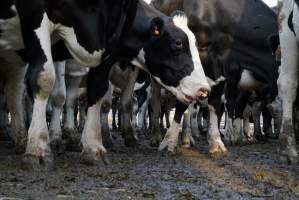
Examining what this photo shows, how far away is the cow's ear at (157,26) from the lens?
7.14m

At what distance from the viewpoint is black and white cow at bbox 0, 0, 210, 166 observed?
5.80 meters

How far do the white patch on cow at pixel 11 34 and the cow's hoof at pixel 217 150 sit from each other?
3389mm

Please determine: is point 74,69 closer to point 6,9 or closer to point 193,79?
point 193,79

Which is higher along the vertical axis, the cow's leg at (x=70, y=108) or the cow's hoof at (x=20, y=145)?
the cow's leg at (x=70, y=108)

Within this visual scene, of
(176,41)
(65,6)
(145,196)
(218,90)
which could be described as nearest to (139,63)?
(176,41)

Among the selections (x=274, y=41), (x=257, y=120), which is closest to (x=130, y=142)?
(x=274, y=41)

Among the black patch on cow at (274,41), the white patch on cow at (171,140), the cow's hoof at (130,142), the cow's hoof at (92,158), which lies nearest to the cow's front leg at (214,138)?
the white patch on cow at (171,140)

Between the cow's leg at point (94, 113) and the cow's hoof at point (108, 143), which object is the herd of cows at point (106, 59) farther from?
the cow's hoof at point (108, 143)

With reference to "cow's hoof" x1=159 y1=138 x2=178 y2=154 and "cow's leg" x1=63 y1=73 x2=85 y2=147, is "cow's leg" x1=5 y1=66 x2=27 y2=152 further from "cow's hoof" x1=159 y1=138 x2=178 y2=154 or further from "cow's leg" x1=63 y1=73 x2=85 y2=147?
"cow's hoof" x1=159 y1=138 x2=178 y2=154

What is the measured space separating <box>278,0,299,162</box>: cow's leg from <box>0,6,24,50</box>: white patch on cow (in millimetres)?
3093

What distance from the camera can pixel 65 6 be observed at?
19.6 feet

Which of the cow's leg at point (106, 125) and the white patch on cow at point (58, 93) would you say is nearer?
the white patch on cow at point (58, 93)

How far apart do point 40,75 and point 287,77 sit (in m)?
3.09

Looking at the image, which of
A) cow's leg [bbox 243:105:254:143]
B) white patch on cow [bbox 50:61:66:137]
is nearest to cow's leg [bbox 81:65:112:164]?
white patch on cow [bbox 50:61:66:137]
